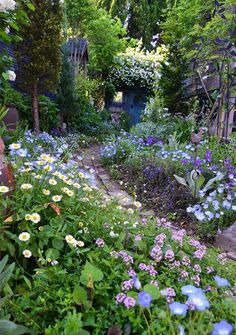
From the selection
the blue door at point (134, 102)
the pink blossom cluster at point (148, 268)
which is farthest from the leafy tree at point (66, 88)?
the pink blossom cluster at point (148, 268)

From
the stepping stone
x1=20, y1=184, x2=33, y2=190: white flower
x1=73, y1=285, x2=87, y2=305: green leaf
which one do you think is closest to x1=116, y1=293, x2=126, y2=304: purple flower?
x1=73, y1=285, x2=87, y2=305: green leaf

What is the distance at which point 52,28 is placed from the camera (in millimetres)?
5797

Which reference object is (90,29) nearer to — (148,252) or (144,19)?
(144,19)

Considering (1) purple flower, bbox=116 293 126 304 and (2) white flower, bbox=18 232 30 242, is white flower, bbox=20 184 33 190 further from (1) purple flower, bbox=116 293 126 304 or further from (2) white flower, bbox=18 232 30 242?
(1) purple flower, bbox=116 293 126 304

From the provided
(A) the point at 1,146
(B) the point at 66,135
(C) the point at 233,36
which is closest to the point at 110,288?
(A) the point at 1,146

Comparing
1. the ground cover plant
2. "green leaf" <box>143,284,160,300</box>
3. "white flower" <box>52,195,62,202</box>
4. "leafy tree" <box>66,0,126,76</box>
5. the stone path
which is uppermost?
"leafy tree" <box>66,0,126,76</box>

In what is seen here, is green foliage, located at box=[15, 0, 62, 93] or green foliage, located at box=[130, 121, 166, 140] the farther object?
green foliage, located at box=[130, 121, 166, 140]

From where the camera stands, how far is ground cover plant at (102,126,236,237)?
3.07m

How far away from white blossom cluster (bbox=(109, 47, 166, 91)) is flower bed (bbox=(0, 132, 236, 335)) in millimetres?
11109

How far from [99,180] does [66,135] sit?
3.40m

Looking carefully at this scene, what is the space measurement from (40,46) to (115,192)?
3.13 m

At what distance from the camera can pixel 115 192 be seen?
4051 mm

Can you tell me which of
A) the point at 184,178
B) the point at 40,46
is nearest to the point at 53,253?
the point at 184,178

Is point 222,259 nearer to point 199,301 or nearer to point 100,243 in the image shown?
point 100,243
